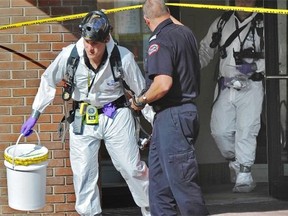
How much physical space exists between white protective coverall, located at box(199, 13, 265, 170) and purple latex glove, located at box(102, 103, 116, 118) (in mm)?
2210

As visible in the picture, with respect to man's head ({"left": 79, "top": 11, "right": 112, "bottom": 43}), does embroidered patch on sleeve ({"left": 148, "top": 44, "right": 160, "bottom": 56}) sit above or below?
below

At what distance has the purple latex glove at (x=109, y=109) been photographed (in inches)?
252

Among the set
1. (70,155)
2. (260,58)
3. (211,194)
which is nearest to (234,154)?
(211,194)

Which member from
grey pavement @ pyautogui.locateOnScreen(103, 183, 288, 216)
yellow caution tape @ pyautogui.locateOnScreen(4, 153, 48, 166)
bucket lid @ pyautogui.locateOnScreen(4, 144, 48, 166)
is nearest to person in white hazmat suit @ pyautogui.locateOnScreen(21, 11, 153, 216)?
bucket lid @ pyautogui.locateOnScreen(4, 144, 48, 166)

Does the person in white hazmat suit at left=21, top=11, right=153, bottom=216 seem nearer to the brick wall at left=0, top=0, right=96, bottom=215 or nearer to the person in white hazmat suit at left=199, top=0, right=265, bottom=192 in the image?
the brick wall at left=0, top=0, right=96, bottom=215

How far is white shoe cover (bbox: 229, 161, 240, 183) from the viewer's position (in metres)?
8.29

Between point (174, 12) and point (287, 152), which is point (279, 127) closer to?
point (287, 152)

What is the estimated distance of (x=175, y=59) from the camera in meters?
5.72

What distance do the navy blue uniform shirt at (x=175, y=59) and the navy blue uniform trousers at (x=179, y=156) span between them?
10 cm

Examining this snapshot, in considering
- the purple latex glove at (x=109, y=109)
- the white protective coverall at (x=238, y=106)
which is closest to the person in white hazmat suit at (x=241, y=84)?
the white protective coverall at (x=238, y=106)

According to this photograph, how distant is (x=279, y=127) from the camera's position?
8.09 meters

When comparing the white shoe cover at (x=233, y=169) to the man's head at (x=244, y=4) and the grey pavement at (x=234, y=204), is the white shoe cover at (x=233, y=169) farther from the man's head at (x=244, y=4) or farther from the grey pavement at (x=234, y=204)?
the man's head at (x=244, y=4)

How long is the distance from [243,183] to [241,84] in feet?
3.62

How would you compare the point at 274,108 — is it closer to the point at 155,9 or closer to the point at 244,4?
the point at 244,4
